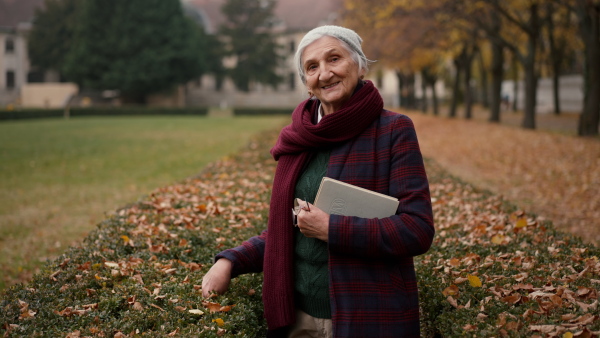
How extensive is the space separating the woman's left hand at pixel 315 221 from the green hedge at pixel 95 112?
128 ft

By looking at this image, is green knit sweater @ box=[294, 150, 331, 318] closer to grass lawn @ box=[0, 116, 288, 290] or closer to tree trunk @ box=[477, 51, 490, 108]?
grass lawn @ box=[0, 116, 288, 290]

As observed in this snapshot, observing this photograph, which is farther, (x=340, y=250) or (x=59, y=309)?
(x=59, y=309)

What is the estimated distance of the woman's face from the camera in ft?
8.11

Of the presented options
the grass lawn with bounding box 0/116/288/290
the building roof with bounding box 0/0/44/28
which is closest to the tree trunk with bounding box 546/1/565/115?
the grass lawn with bounding box 0/116/288/290

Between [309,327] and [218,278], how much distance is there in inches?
21.5

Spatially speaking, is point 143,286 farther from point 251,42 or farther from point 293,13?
point 293,13

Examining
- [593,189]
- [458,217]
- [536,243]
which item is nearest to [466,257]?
[536,243]

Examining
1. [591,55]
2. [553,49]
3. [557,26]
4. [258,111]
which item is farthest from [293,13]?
[591,55]

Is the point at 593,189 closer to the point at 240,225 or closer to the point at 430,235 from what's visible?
the point at 240,225

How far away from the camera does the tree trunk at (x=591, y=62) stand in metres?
Result: 16.9

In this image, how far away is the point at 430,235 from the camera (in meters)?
2.35

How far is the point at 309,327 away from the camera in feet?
8.68

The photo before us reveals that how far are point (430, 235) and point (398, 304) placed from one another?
12.1 inches

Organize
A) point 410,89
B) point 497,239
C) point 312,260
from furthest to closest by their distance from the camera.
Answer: point 410,89 → point 497,239 → point 312,260
